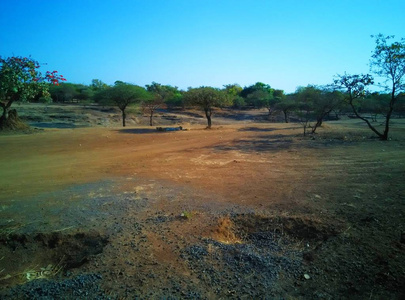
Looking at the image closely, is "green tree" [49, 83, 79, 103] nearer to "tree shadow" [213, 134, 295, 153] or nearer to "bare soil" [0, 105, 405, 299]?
"tree shadow" [213, 134, 295, 153]

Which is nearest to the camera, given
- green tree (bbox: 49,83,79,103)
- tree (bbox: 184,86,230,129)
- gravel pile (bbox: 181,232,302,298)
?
gravel pile (bbox: 181,232,302,298)

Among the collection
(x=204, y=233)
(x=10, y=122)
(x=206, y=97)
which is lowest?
(x=204, y=233)

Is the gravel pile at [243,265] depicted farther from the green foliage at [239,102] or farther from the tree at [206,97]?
the green foliage at [239,102]

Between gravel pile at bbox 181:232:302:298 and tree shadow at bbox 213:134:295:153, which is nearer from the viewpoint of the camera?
gravel pile at bbox 181:232:302:298

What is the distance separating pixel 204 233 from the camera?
408 centimetres

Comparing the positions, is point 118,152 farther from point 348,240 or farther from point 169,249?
point 348,240

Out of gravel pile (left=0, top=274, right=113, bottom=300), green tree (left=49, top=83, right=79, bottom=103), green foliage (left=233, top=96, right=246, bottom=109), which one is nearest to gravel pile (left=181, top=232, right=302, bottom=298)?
gravel pile (left=0, top=274, right=113, bottom=300)

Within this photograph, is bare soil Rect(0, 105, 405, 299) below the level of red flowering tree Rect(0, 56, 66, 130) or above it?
below

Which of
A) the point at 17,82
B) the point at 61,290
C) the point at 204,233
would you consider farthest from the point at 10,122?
the point at 204,233

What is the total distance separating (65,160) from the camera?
32.3 ft

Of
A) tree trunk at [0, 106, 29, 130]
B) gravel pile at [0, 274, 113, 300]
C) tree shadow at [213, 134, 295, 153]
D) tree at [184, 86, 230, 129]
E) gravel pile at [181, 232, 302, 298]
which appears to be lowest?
gravel pile at [0, 274, 113, 300]

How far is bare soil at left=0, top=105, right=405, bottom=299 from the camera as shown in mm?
2953

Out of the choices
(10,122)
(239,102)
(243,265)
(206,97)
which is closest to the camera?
(243,265)

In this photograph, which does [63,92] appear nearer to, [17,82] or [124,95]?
[124,95]
